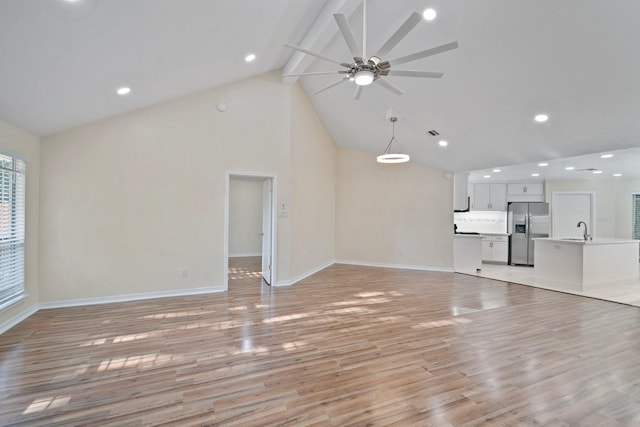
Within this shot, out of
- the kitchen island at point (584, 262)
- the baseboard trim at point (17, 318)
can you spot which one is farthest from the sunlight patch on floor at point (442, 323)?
the baseboard trim at point (17, 318)

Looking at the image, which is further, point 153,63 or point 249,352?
point 153,63

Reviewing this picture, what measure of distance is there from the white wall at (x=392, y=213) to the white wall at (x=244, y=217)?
299 cm

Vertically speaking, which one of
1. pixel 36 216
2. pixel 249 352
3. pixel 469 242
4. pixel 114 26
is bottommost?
pixel 249 352

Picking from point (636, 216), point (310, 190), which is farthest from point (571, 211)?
point (310, 190)

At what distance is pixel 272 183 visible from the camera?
5.63m

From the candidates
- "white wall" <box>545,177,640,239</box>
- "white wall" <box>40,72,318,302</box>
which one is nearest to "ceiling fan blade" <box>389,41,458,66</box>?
"white wall" <box>40,72,318,302</box>

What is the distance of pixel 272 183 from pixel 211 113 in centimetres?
160

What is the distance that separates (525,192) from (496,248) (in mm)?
1968

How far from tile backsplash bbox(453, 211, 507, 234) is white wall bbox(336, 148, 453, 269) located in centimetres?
191

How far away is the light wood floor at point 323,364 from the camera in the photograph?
2049 millimetres

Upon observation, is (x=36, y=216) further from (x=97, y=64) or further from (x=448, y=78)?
(x=448, y=78)

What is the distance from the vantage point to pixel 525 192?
29.2ft

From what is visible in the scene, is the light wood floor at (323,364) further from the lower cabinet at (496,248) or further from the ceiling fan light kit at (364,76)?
the lower cabinet at (496,248)

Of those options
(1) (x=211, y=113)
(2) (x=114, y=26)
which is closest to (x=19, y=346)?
(2) (x=114, y=26)
